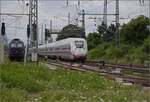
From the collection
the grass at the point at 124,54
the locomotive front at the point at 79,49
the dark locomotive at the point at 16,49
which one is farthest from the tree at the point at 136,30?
the dark locomotive at the point at 16,49

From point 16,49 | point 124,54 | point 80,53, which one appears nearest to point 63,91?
point 80,53

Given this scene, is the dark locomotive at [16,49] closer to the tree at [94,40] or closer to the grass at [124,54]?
the grass at [124,54]

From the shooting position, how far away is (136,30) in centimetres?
3291

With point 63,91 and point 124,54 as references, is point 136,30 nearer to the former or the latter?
point 124,54

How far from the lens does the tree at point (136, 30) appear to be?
3203 cm

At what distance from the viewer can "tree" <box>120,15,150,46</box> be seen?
32.0 m

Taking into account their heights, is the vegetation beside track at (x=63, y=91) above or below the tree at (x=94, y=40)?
below

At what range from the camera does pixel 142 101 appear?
242 inches

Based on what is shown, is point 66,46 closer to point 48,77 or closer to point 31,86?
point 48,77

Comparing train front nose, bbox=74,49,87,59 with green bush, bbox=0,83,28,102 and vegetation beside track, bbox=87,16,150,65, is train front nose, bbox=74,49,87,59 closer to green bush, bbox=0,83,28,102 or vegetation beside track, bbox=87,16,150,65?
vegetation beside track, bbox=87,16,150,65

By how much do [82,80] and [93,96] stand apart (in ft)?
10.7

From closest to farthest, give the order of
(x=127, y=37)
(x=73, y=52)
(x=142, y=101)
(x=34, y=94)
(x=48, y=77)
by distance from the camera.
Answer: (x=142, y=101), (x=34, y=94), (x=48, y=77), (x=73, y=52), (x=127, y=37)

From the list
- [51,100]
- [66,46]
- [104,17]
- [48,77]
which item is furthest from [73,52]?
[51,100]

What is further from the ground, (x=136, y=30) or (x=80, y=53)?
(x=136, y=30)
